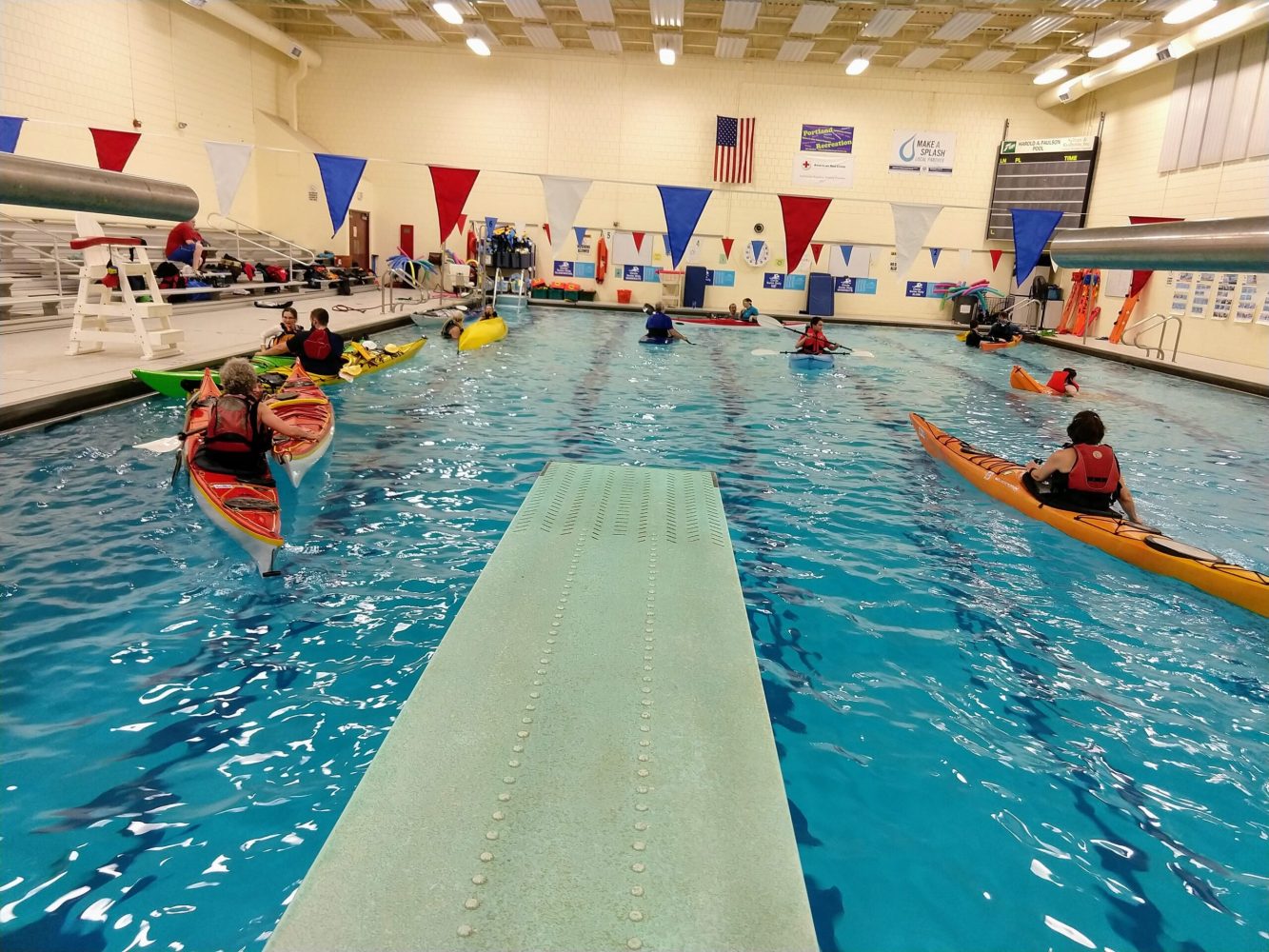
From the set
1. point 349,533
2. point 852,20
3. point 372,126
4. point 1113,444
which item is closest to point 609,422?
point 349,533

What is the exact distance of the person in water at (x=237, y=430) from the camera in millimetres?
5324

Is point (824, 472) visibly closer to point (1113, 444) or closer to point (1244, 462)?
point (1113, 444)

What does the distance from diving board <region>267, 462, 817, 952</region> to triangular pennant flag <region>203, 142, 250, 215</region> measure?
10.8 meters

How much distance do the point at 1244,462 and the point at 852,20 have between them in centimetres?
1519

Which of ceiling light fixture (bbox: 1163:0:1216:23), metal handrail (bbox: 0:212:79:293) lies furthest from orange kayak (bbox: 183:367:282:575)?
ceiling light fixture (bbox: 1163:0:1216:23)

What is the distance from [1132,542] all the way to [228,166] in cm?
1243

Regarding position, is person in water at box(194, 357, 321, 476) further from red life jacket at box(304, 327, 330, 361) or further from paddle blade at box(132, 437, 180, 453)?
red life jacket at box(304, 327, 330, 361)

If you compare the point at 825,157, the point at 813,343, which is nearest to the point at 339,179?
the point at 813,343

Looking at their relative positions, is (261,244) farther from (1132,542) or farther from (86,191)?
(1132,542)

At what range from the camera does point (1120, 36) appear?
17.5 metres

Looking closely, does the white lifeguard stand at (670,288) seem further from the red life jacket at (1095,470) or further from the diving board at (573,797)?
the diving board at (573,797)

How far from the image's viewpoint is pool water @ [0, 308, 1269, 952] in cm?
263

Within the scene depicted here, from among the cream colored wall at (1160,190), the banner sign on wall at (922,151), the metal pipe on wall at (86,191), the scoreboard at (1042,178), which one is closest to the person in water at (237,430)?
the metal pipe on wall at (86,191)

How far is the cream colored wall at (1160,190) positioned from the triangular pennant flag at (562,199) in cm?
1037
